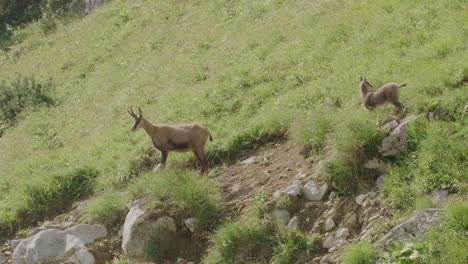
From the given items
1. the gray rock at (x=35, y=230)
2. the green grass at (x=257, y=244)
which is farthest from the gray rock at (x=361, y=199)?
the gray rock at (x=35, y=230)

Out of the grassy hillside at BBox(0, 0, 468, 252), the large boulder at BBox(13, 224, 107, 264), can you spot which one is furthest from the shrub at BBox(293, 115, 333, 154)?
the large boulder at BBox(13, 224, 107, 264)

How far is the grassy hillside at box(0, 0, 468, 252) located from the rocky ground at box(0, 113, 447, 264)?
30 cm

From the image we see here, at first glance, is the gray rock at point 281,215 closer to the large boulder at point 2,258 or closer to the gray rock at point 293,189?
the gray rock at point 293,189

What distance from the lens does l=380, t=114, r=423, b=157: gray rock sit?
25.8 feet

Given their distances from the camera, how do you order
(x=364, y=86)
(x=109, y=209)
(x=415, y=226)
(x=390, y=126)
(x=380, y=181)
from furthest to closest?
(x=109, y=209)
(x=364, y=86)
(x=390, y=126)
(x=380, y=181)
(x=415, y=226)

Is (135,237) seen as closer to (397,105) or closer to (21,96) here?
(397,105)

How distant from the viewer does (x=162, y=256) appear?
872cm

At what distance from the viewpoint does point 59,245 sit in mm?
9875

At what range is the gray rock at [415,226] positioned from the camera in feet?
20.7

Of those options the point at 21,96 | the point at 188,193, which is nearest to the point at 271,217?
the point at 188,193

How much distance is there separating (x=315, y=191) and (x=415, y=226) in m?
1.87

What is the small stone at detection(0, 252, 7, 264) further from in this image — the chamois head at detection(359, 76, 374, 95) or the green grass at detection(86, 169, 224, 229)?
the chamois head at detection(359, 76, 374, 95)

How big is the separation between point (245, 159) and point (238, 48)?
5901mm

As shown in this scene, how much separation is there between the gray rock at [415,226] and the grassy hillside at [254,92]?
2.17ft
